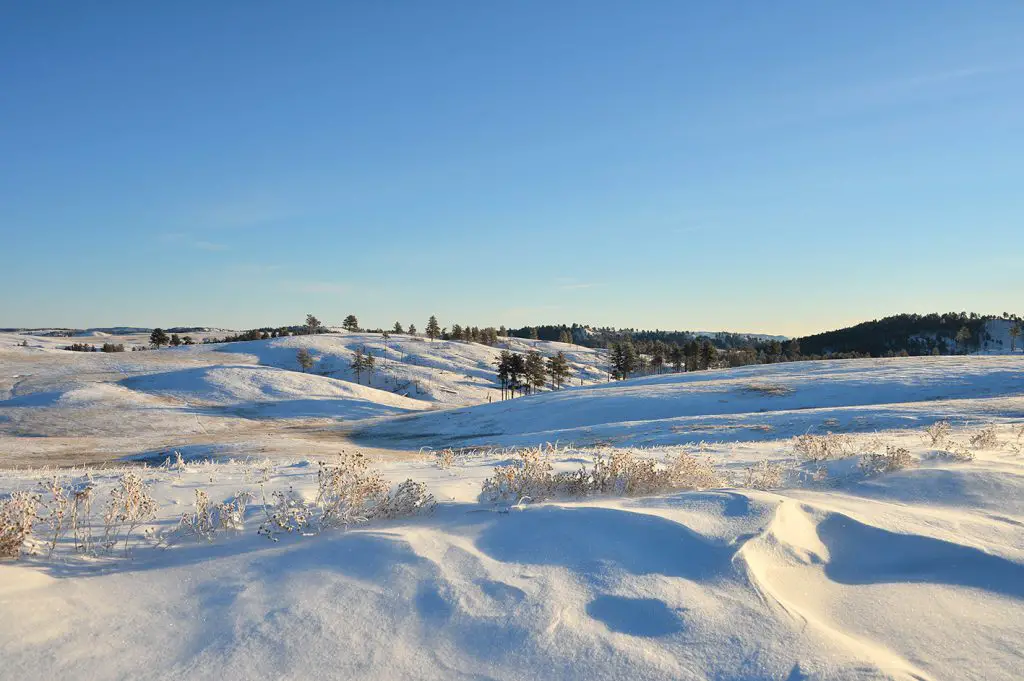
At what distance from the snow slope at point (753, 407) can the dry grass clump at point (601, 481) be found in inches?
472

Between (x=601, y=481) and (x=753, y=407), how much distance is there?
26252 millimetres

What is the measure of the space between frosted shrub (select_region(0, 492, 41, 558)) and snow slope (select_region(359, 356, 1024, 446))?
52.8 feet

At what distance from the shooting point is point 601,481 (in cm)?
634

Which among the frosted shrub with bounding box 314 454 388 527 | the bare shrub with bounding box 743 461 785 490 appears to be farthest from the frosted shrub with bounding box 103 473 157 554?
the bare shrub with bounding box 743 461 785 490

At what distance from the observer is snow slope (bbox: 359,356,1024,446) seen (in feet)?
65.5

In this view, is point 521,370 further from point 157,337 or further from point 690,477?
point 157,337

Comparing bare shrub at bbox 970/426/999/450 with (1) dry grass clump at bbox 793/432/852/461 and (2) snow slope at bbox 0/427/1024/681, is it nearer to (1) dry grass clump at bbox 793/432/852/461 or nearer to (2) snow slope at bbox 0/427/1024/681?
(1) dry grass clump at bbox 793/432/852/461

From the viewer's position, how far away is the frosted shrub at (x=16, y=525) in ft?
12.7

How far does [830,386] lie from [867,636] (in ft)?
109

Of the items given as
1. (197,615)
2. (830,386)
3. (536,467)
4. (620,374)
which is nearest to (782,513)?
(536,467)

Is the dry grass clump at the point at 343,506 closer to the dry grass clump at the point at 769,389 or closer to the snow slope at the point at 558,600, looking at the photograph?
the snow slope at the point at 558,600

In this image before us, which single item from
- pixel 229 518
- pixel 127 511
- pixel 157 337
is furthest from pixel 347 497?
pixel 157 337

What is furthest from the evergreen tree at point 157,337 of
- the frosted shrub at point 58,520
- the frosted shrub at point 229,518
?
the frosted shrub at point 229,518

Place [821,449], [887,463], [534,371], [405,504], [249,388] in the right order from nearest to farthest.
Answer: [405,504], [887,463], [821,449], [249,388], [534,371]
